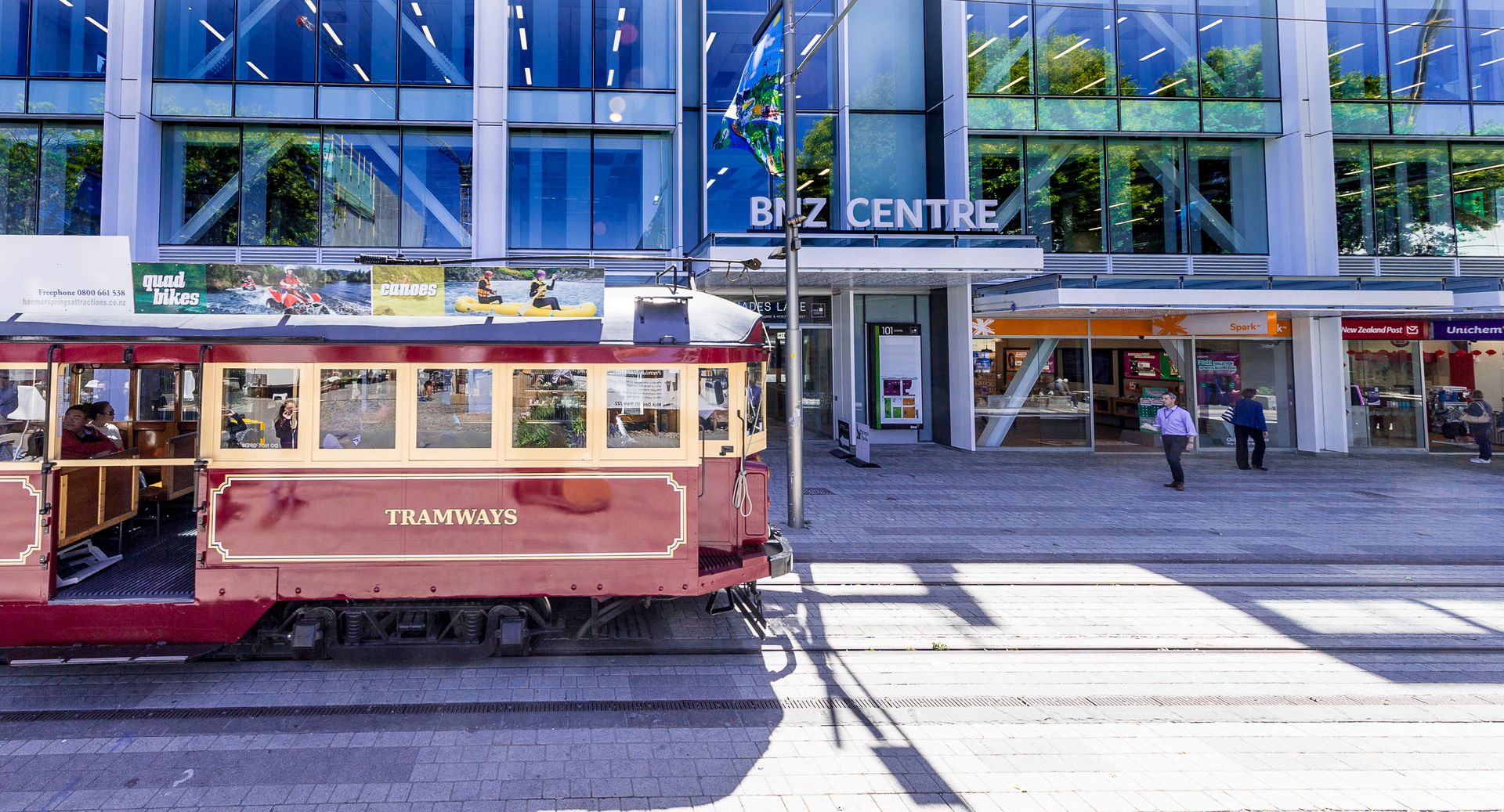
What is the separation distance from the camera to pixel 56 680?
502cm

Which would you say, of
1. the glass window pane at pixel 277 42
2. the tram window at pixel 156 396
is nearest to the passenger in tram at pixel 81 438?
the tram window at pixel 156 396

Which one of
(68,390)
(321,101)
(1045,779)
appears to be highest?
(321,101)

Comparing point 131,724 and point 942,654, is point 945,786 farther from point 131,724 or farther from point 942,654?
point 131,724

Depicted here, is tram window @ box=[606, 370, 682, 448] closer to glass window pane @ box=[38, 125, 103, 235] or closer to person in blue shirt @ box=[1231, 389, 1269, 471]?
person in blue shirt @ box=[1231, 389, 1269, 471]

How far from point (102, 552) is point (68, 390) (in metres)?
1.36

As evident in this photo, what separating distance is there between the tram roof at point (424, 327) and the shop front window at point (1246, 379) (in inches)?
706

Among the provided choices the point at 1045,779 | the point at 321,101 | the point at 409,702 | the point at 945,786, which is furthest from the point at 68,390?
the point at 321,101

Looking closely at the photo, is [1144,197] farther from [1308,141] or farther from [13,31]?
[13,31]

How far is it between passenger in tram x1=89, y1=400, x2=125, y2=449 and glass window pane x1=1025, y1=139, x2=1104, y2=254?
1890 centimetres

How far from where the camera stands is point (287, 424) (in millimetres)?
4930

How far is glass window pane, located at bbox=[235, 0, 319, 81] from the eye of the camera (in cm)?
1647

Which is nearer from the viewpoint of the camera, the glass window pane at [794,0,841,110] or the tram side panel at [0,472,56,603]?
the tram side panel at [0,472,56,603]

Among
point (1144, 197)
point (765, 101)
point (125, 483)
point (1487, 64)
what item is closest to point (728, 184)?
point (765, 101)

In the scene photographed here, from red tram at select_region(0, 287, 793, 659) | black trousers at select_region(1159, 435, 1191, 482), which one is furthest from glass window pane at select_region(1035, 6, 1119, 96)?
red tram at select_region(0, 287, 793, 659)
